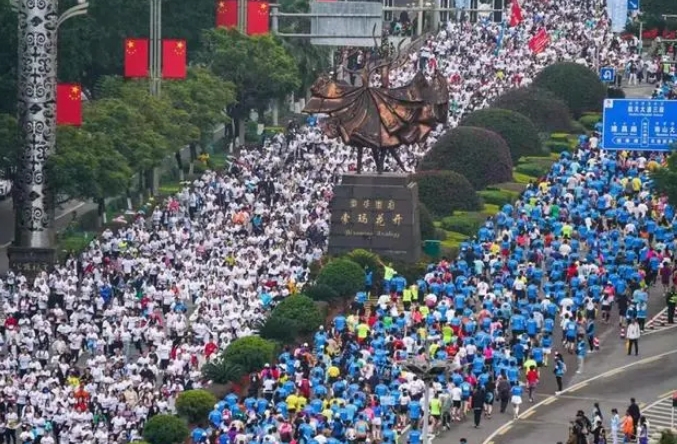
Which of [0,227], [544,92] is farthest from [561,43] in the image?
[0,227]

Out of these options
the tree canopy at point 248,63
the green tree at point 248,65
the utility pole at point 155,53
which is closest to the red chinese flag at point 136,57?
the utility pole at point 155,53

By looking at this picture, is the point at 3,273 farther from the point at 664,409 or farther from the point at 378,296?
the point at 664,409

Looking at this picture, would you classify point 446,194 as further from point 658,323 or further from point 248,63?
point 248,63

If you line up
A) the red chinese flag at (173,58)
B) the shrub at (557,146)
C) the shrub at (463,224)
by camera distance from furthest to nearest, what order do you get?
1. the shrub at (557,146)
2. the red chinese flag at (173,58)
3. the shrub at (463,224)

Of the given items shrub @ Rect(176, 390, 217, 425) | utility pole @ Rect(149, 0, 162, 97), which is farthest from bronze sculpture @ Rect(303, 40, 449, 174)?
shrub @ Rect(176, 390, 217, 425)

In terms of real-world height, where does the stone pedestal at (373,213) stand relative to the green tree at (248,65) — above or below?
below

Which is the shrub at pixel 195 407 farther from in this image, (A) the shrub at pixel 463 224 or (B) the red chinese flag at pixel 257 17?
(B) the red chinese flag at pixel 257 17
